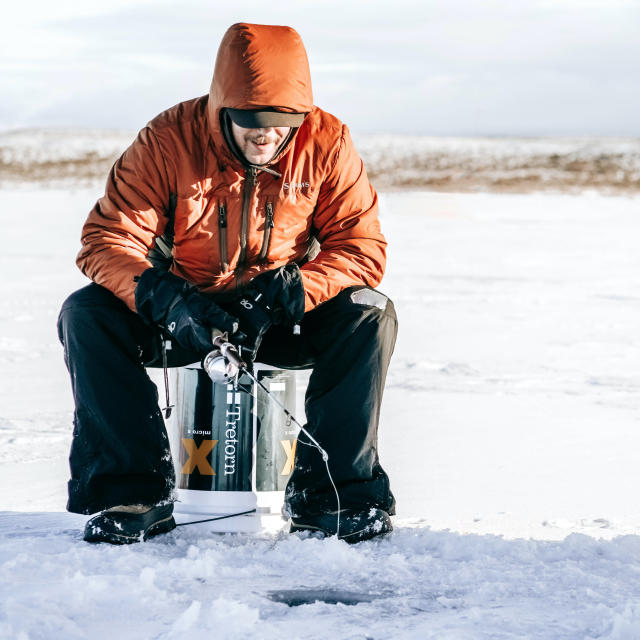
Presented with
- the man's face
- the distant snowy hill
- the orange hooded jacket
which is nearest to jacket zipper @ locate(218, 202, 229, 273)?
the orange hooded jacket

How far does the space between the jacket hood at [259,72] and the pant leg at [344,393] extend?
1.64ft

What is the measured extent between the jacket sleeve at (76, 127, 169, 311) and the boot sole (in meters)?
0.60

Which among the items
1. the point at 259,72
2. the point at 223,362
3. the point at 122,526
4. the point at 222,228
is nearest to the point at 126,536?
the point at 122,526

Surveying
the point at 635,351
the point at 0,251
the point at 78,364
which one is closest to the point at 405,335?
the point at 635,351

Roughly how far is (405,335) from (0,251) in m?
5.20

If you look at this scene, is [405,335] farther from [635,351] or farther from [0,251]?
[0,251]

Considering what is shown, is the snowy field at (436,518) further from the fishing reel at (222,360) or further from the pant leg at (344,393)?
the fishing reel at (222,360)

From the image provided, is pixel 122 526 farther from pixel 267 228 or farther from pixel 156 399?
pixel 267 228

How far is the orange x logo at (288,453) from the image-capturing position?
2525 millimetres

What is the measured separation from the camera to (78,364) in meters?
2.36

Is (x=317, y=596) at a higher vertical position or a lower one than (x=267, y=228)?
lower

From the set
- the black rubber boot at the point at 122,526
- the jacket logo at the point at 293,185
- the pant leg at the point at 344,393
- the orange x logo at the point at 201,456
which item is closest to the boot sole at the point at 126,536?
the black rubber boot at the point at 122,526

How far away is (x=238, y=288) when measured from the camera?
2523 millimetres

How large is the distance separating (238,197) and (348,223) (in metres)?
0.29
